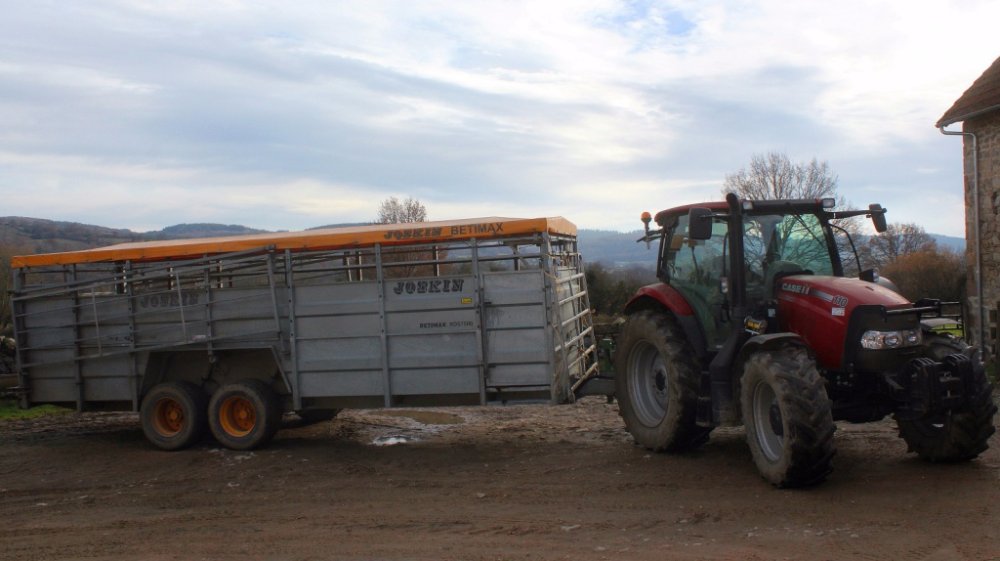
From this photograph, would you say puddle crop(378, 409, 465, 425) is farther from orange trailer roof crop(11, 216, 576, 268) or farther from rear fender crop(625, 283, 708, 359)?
rear fender crop(625, 283, 708, 359)

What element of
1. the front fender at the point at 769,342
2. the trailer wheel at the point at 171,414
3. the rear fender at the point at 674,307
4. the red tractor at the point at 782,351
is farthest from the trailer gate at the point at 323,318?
the front fender at the point at 769,342

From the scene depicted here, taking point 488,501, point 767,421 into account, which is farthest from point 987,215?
point 488,501

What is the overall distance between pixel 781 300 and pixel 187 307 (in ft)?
21.0

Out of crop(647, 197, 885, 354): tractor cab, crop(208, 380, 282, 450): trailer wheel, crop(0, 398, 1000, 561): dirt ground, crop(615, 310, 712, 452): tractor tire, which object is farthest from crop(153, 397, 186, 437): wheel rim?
crop(647, 197, 885, 354): tractor cab

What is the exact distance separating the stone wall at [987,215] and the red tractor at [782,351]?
789cm

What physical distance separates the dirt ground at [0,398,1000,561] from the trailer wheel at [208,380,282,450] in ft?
0.74

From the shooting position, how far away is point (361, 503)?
748 centimetres

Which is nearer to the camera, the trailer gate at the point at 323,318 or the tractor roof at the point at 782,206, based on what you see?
the tractor roof at the point at 782,206

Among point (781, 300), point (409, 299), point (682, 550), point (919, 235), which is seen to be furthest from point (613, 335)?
point (919, 235)

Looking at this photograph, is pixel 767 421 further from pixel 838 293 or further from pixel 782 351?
pixel 838 293

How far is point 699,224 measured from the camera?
751cm

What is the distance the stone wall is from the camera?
14898 mm

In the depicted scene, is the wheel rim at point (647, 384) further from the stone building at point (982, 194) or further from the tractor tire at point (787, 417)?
the stone building at point (982, 194)

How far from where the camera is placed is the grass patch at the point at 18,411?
13.2m
